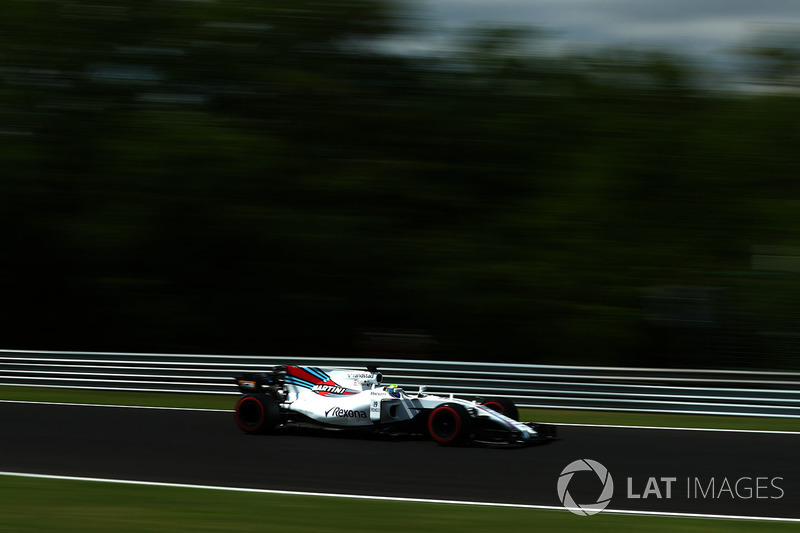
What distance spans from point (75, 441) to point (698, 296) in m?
9.81

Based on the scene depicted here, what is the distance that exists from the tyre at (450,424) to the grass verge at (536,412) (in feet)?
8.47

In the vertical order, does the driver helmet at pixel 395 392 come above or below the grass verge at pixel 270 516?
above

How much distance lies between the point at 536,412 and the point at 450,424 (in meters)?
3.37

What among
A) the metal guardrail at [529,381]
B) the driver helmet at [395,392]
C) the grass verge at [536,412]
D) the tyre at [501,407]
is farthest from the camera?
the metal guardrail at [529,381]

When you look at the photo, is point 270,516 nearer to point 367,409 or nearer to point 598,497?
point 598,497

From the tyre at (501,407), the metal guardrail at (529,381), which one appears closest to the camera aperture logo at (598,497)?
the tyre at (501,407)

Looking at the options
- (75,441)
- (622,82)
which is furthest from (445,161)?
(75,441)

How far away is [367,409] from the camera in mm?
9484

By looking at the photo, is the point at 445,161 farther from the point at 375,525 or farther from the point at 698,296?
the point at 375,525

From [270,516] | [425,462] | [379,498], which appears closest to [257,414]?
[425,462]

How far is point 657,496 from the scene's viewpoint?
690 centimetres

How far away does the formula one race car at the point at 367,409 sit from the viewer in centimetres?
905

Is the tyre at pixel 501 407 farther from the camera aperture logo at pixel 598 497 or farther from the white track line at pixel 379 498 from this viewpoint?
the white track line at pixel 379 498

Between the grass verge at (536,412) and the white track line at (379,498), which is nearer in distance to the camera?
the white track line at (379,498)
